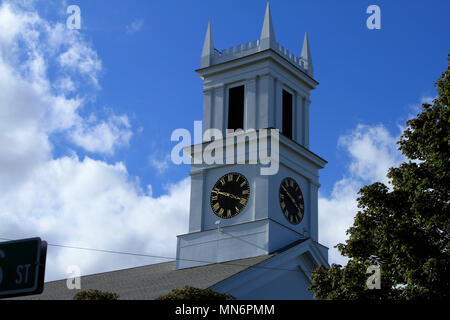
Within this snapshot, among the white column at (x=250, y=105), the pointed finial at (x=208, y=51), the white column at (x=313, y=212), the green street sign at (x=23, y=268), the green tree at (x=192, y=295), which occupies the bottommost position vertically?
the green street sign at (x=23, y=268)

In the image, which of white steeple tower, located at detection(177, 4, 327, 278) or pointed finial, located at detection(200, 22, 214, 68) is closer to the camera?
white steeple tower, located at detection(177, 4, 327, 278)

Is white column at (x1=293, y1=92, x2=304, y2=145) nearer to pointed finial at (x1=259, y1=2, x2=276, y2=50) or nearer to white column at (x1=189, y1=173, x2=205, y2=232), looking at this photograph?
pointed finial at (x1=259, y1=2, x2=276, y2=50)

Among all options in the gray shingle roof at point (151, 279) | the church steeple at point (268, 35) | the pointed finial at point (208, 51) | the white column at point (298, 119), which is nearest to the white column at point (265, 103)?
the church steeple at point (268, 35)

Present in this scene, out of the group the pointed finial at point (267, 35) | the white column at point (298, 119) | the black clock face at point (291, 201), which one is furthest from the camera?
the white column at point (298, 119)

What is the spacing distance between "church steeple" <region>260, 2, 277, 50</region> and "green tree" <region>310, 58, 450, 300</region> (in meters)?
20.1

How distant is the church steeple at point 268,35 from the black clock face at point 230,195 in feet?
25.3

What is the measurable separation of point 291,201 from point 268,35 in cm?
951

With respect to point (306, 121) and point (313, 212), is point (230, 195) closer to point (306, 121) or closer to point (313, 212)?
point (313, 212)

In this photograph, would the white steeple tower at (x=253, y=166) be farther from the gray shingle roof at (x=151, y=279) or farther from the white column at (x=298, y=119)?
the gray shingle roof at (x=151, y=279)

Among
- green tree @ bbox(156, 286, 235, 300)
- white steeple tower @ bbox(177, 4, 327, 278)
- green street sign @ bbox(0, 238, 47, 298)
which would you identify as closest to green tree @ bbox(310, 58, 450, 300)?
green tree @ bbox(156, 286, 235, 300)

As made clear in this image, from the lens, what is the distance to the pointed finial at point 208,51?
155 ft

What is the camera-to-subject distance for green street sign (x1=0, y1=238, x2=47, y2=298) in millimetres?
12539

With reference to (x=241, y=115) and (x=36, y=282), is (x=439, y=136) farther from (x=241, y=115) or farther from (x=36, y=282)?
(x=241, y=115)
